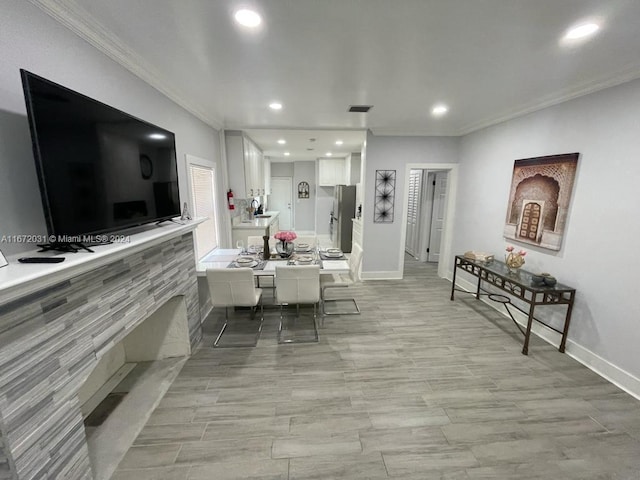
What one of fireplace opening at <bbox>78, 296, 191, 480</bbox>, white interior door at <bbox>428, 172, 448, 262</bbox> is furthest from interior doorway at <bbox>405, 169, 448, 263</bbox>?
fireplace opening at <bbox>78, 296, 191, 480</bbox>

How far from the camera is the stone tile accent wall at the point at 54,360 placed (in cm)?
98

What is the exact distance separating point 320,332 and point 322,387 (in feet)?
2.85

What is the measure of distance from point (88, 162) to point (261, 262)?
200 cm

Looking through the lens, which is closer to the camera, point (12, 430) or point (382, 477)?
point (12, 430)

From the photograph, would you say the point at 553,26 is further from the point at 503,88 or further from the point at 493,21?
the point at 503,88

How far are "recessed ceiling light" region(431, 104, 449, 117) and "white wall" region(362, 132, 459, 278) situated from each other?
1022mm

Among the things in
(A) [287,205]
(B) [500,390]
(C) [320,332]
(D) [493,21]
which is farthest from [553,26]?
(A) [287,205]

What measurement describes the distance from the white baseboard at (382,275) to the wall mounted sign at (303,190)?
15.6 feet

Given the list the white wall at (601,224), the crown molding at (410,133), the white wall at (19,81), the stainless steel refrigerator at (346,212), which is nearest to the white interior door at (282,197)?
the stainless steel refrigerator at (346,212)

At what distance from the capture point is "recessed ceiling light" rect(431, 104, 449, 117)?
10.0 feet

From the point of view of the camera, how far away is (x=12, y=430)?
0.99m

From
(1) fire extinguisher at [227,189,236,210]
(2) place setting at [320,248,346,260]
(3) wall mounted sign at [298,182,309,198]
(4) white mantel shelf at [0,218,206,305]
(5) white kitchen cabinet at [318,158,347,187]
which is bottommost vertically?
(2) place setting at [320,248,346,260]

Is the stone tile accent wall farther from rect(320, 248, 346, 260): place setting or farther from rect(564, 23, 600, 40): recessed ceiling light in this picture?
rect(564, 23, 600, 40): recessed ceiling light

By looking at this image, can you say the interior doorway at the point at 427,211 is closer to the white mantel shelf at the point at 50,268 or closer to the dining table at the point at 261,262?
the dining table at the point at 261,262
